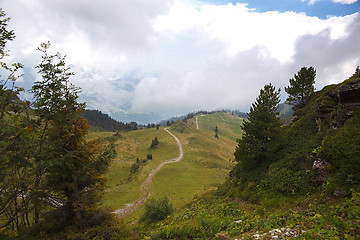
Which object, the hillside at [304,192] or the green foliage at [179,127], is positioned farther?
the green foliage at [179,127]

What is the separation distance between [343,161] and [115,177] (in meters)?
61.8

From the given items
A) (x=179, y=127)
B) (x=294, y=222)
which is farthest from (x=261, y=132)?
(x=179, y=127)

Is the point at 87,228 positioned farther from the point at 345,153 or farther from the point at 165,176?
the point at 165,176

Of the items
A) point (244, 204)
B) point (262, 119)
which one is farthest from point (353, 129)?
point (244, 204)

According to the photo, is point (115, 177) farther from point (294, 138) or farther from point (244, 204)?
point (294, 138)

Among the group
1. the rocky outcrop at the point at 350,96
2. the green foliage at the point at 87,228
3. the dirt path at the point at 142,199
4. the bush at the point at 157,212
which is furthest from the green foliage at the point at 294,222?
the dirt path at the point at 142,199

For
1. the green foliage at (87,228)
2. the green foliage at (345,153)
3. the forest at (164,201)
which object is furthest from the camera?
the green foliage at (345,153)

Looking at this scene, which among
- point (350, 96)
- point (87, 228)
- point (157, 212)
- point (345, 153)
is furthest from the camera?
point (157, 212)

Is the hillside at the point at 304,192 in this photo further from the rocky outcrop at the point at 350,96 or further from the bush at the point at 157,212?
the bush at the point at 157,212

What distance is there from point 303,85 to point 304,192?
26.6m

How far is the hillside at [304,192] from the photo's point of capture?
8942mm

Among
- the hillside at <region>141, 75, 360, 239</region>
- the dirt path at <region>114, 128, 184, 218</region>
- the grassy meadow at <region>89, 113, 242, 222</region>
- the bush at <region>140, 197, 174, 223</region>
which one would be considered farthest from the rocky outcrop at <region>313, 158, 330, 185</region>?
the dirt path at <region>114, 128, 184, 218</region>

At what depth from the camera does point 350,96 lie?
1605cm

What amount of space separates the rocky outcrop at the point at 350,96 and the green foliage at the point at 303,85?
59.9 ft
